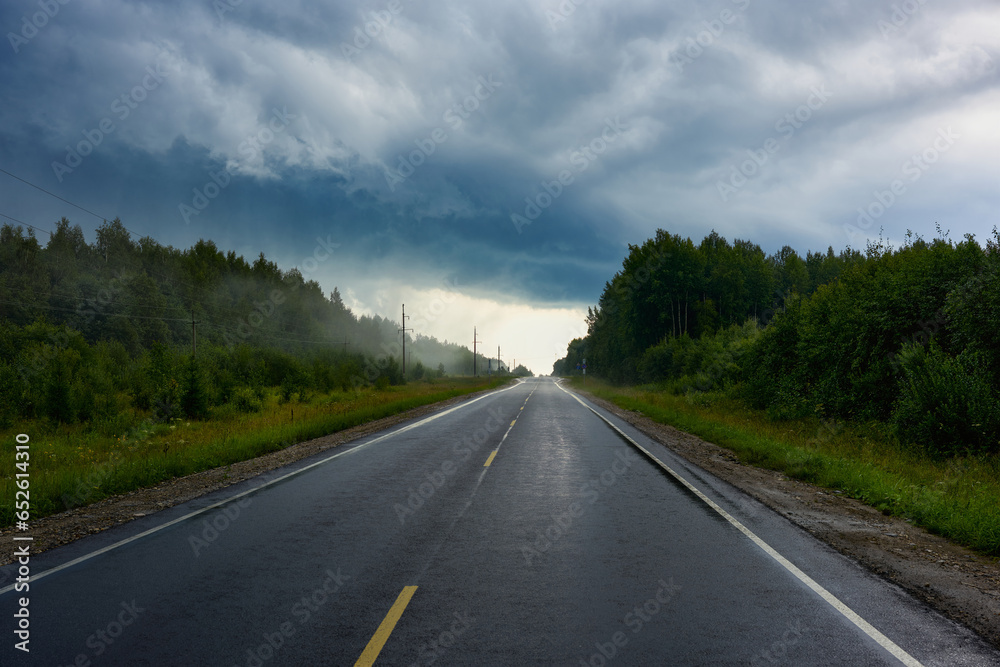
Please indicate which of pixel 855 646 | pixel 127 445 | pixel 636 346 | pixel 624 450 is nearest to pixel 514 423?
pixel 624 450

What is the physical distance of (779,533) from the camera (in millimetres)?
7109

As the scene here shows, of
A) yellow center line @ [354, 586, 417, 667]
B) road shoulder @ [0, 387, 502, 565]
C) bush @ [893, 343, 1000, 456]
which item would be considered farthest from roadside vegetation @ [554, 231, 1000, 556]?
road shoulder @ [0, 387, 502, 565]

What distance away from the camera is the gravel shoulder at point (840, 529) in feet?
16.9

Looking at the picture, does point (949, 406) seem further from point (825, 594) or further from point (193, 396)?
point (193, 396)

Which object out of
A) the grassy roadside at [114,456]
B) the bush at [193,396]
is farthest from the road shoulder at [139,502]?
the bush at [193,396]

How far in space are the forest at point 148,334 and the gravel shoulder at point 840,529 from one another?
15.7 metres

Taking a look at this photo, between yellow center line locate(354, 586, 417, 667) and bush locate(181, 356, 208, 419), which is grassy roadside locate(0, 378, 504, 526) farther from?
yellow center line locate(354, 586, 417, 667)

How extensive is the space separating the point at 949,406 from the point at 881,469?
2.83 m

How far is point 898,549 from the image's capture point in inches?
258

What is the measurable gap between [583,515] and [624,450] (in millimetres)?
7154

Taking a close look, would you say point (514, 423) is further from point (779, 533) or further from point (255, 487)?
point (779, 533)

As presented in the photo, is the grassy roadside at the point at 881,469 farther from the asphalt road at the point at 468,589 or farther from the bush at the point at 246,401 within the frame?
the bush at the point at 246,401

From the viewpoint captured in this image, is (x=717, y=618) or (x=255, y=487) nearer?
(x=717, y=618)

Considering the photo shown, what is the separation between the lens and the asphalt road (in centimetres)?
398
